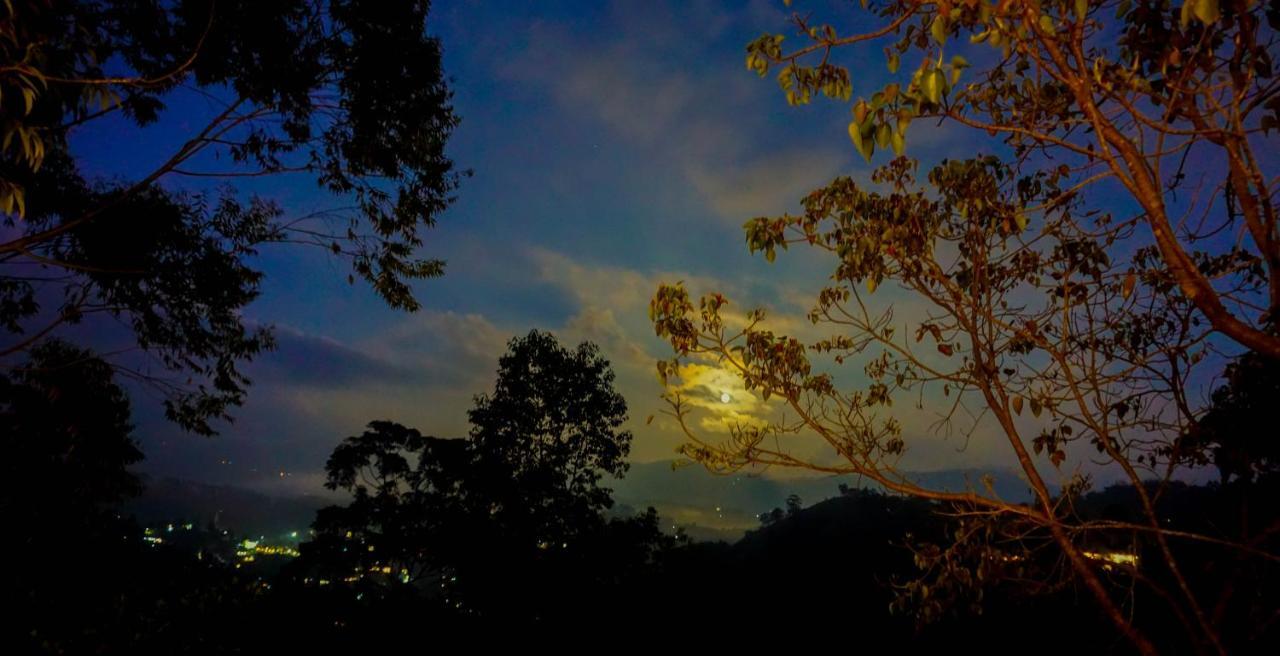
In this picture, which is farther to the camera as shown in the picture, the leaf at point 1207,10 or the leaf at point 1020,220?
the leaf at point 1020,220

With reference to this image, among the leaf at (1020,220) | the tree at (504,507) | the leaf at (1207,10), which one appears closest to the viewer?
the leaf at (1207,10)

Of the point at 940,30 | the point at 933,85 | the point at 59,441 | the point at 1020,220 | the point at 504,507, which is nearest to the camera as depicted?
the point at 933,85

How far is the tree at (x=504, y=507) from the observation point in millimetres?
16734

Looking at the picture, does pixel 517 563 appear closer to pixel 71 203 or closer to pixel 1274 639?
pixel 71 203

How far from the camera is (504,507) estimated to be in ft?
57.9

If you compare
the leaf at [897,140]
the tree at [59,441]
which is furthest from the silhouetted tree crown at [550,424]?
the leaf at [897,140]

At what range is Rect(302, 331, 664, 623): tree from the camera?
16.7 metres

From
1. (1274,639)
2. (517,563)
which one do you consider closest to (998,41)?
(1274,639)

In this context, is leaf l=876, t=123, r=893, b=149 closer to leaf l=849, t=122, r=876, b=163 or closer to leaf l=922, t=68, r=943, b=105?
leaf l=849, t=122, r=876, b=163

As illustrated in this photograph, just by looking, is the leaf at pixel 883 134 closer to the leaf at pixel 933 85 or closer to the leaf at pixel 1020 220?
the leaf at pixel 933 85

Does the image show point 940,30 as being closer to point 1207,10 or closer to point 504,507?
point 1207,10

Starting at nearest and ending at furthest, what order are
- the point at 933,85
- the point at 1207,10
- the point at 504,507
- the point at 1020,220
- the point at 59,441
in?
the point at 1207,10 → the point at 933,85 → the point at 1020,220 → the point at 59,441 → the point at 504,507

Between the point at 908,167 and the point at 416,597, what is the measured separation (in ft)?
51.3

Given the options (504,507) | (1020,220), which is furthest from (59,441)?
(1020,220)
